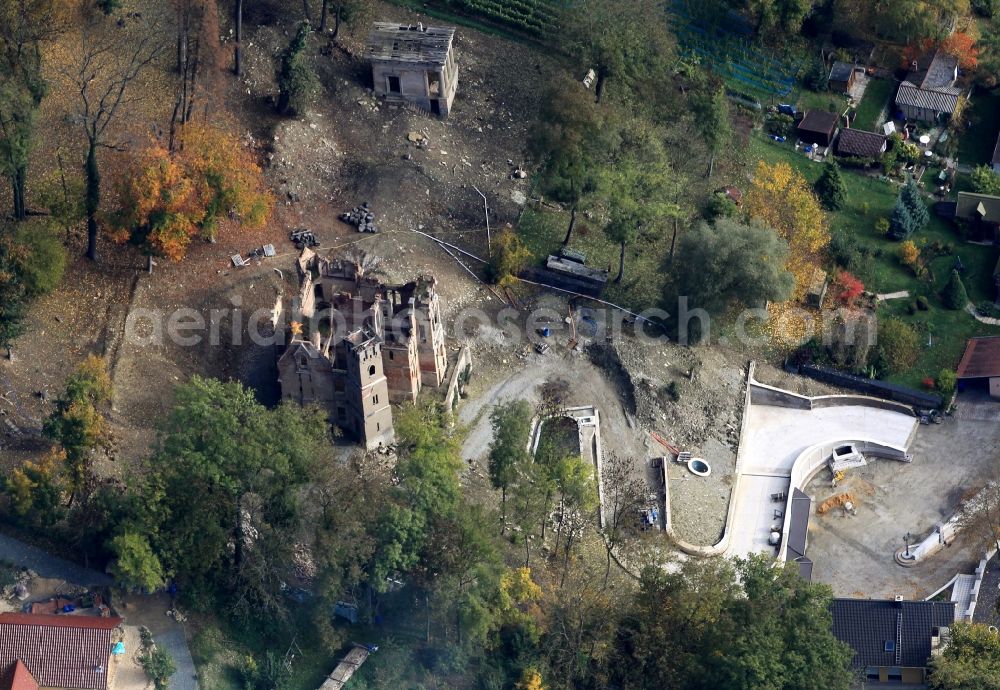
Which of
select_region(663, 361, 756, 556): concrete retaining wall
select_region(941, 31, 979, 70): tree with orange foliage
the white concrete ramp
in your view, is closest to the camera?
select_region(663, 361, 756, 556): concrete retaining wall

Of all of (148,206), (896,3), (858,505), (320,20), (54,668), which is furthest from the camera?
(896,3)

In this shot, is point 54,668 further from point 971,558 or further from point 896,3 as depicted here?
point 896,3

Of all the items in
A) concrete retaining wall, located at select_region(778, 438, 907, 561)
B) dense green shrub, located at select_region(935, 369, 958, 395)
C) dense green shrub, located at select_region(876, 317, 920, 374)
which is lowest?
concrete retaining wall, located at select_region(778, 438, 907, 561)

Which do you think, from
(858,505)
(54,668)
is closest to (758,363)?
(858,505)

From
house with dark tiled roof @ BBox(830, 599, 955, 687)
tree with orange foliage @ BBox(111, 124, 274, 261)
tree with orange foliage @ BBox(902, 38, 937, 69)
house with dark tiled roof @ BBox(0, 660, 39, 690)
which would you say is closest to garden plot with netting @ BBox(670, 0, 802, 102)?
tree with orange foliage @ BBox(902, 38, 937, 69)

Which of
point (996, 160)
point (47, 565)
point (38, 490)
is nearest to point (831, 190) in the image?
point (996, 160)

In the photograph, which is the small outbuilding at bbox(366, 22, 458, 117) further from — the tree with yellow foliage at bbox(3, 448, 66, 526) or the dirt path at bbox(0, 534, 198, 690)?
the dirt path at bbox(0, 534, 198, 690)

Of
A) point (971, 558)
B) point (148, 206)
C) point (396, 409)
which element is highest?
point (148, 206)
